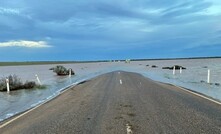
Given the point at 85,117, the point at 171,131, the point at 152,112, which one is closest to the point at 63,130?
the point at 85,117

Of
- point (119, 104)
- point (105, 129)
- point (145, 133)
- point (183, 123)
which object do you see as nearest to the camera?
point (145, 133)

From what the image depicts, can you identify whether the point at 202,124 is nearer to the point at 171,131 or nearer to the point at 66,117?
the point at 171,131

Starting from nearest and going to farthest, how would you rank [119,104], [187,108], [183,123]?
[183,123]
[187,108]
[119,104]

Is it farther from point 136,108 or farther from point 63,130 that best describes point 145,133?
point 136,108

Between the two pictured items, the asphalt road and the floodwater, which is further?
the floodwater

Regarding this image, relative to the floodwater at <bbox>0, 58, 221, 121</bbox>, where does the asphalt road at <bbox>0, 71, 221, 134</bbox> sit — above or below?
above

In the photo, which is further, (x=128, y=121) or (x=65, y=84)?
(x=65, y=84)

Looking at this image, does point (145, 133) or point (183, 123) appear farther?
point (183, 123)

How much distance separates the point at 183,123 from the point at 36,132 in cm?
397

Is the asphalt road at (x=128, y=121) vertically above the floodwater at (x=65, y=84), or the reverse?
the asphalt road at (x=128, y=121)

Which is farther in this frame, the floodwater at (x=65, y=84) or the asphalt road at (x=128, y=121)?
the floodwater at (x=65, y=84)

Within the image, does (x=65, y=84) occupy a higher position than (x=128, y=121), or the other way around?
(x=128, y=121)

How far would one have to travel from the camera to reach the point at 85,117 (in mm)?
10164

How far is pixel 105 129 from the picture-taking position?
8172mm
